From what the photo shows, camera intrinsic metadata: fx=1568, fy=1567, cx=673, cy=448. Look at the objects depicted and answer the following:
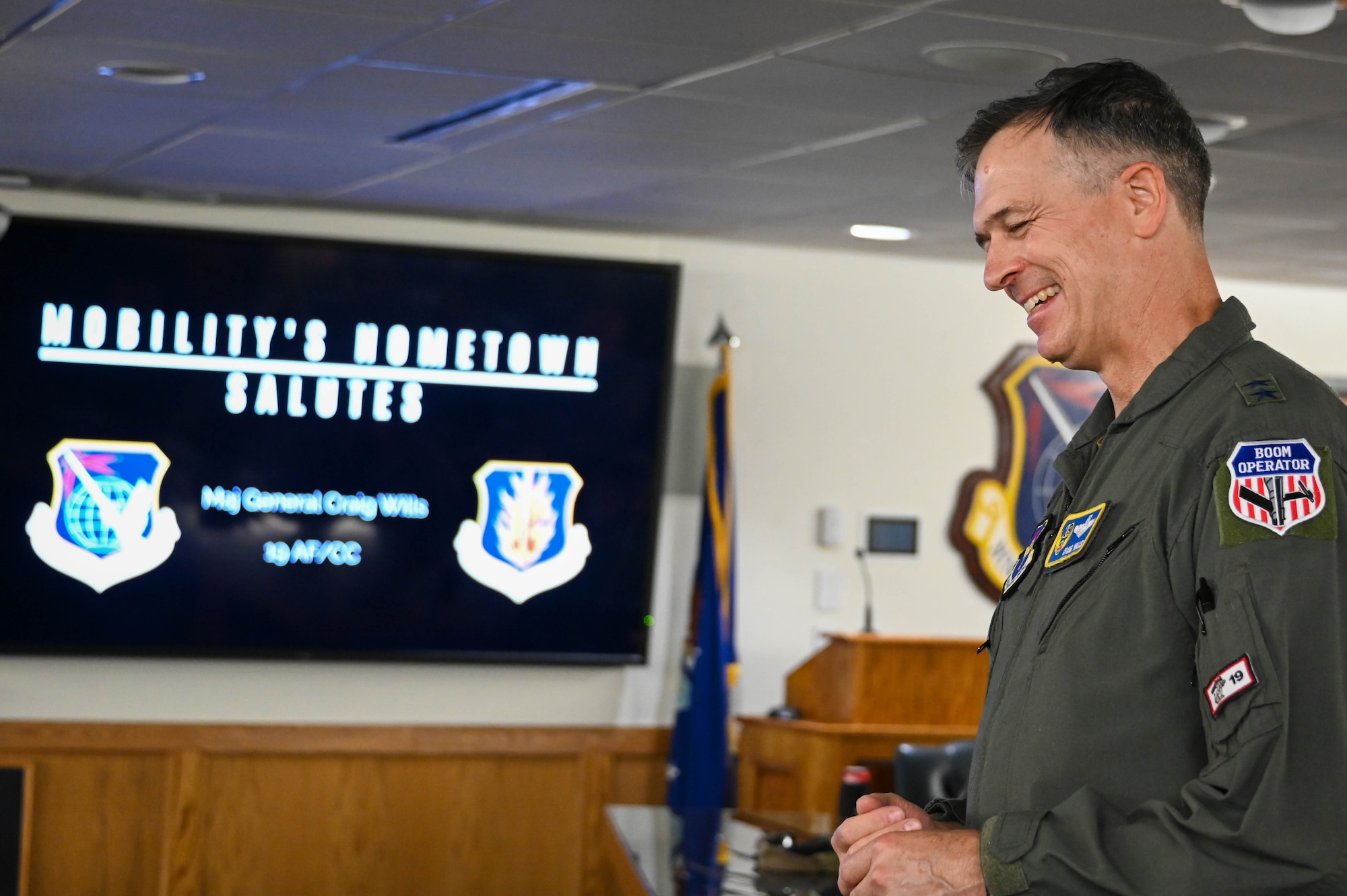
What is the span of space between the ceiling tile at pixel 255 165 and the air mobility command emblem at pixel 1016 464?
2.73 m

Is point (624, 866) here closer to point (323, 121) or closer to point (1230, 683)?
point (323, 121)

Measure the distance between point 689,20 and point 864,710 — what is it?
292 centimetres

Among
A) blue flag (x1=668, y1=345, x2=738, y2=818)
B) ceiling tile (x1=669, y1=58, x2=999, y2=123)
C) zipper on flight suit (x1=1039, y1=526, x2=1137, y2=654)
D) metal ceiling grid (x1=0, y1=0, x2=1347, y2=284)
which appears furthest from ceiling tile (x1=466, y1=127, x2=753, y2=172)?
zipper on flight suit (x1=1039, y1=526, x2=1137, y2=654)

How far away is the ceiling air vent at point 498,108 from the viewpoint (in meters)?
3.59

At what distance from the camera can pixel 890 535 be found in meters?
6.12

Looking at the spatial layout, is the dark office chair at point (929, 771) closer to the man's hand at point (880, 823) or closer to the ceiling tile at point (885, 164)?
the ceiling tile at point (885, 164)

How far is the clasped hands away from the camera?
3.95 feet

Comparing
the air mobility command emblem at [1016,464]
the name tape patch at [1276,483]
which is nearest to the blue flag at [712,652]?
the air mobility command emblem at [1016,464]

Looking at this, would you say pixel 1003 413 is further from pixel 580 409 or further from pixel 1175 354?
pixel 1175 354

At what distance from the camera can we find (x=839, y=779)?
521cm

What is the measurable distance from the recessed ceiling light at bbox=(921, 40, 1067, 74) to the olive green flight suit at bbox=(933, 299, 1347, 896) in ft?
6.04

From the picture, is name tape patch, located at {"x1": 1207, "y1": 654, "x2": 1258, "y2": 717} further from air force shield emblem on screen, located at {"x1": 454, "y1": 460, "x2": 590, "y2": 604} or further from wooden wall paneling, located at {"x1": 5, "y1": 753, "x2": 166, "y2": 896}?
wooden wall paneling, located at {"x1": 5, "y1": 753, "x2": 166, "y2": 896}

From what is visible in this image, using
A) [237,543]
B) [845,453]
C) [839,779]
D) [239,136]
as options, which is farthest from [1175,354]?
[845,453]

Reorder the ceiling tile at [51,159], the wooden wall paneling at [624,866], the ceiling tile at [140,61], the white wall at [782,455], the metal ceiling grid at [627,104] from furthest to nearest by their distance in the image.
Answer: the white wall at [782,455], the ceiling tile at [51,159], the wooden wall paneling at [624,866], the ceiling tile at [140,61], the metal ceiling grid at [627,104]
